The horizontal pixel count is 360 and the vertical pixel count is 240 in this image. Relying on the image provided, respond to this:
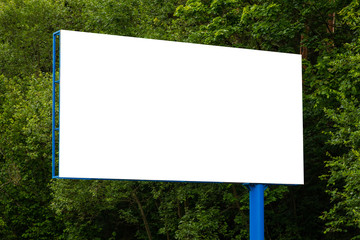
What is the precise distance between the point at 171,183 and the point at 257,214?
6.96 m

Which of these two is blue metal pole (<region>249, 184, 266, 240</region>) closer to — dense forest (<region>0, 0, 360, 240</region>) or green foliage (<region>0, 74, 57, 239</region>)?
dense forest (<region>0, 0, 360, 240</region>)

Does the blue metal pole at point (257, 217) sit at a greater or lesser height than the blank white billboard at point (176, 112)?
lesser

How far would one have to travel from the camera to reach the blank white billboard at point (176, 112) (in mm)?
5406

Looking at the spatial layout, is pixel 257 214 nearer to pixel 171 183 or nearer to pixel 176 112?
pixel 176 112

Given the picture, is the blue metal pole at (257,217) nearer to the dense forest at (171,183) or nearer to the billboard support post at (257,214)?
the billboard support post at (257,214)

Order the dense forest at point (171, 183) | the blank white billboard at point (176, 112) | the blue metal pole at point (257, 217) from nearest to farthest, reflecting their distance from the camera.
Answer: the blank white billboard at point (176, 112) → the blue metal pole at point (257, 217) → the dense forest at point (171, 183)

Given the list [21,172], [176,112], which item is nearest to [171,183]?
[21,172]

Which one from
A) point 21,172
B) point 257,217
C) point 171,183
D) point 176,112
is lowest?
point 257,217

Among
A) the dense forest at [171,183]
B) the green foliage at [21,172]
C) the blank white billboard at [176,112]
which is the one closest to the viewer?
the blank white billboard at [176,112]

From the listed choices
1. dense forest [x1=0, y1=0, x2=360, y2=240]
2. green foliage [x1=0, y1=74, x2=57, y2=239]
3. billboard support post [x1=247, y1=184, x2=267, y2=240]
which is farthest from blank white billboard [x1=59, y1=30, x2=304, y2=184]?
green foliage [x1=0, y1=74, x2=57, y2=239]

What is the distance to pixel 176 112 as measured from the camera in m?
5.91

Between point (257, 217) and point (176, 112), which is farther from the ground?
point (176, 112)

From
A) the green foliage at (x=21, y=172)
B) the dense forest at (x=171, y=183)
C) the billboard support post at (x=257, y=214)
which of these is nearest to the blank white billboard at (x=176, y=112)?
the billboard support post at (x=257, y=214)

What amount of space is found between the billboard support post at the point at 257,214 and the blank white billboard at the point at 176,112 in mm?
143
